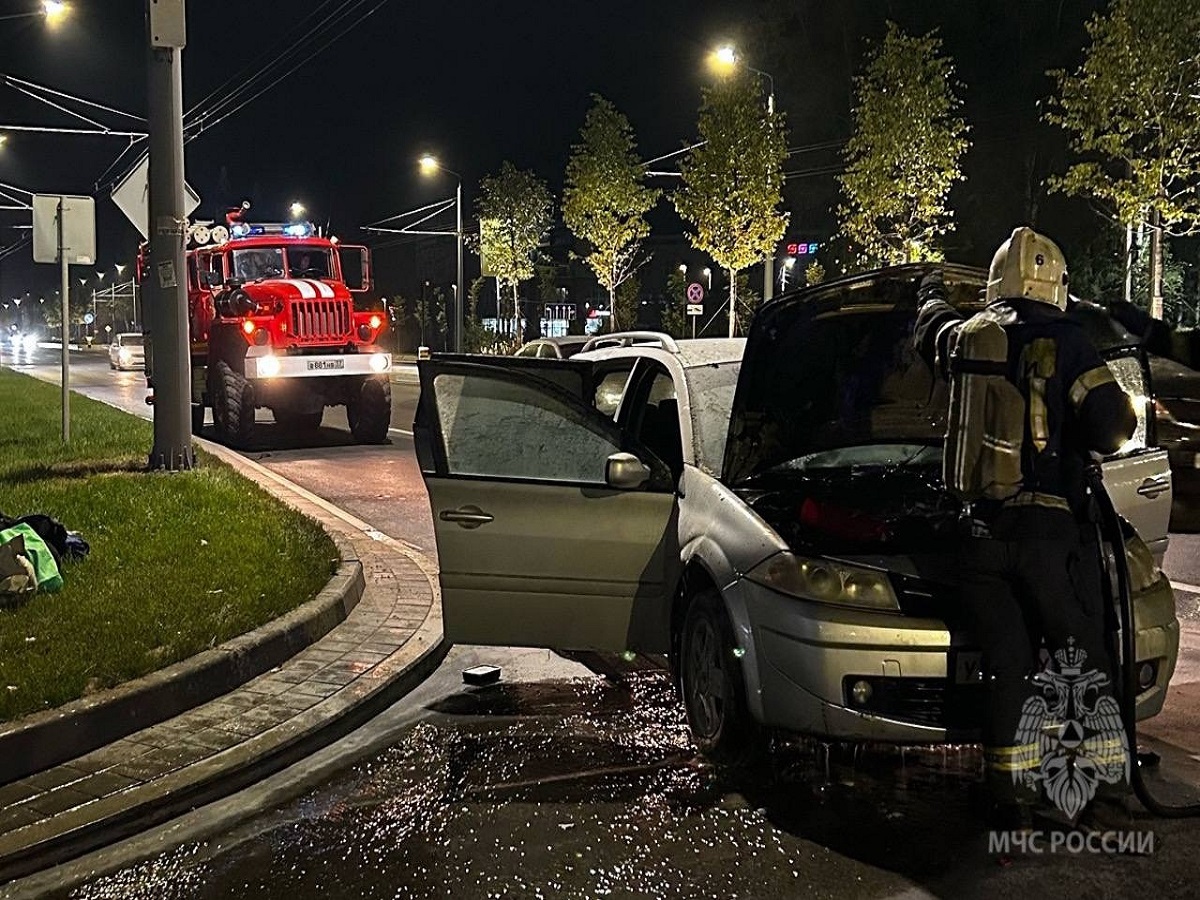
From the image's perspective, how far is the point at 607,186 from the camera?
37.9 m

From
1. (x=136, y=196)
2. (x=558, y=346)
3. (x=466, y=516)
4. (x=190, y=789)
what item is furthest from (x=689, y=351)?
(x=558, y=346)

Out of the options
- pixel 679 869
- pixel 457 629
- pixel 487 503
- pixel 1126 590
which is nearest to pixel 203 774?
pixel 457 629

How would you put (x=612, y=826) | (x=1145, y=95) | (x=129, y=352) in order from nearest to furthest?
(x=612, y=826) → (x=1145, y=95) → (x=129, y=352)

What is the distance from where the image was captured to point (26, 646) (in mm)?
5453

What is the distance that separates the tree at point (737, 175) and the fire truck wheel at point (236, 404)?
1594 cm

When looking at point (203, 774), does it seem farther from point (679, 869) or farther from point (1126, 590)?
point (1126, 590)

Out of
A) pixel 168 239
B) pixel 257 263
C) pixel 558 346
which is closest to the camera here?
pixel 168 239

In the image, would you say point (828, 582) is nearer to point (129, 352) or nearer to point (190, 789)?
point (190, 789)

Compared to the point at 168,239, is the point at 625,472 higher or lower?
lower

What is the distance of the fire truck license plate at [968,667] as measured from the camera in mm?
3887

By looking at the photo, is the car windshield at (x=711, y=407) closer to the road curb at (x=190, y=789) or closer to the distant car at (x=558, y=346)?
the road curb at (x=190, y=789)

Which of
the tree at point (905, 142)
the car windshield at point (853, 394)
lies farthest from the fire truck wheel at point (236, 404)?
the tree at point (905, 142)

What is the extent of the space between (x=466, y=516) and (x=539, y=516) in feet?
1.03

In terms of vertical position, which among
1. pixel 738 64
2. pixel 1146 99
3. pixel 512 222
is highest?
pixel 738 64
